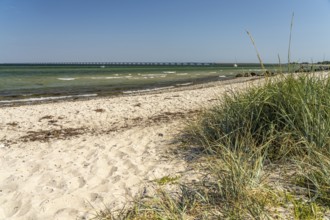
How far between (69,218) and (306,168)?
2694 mm

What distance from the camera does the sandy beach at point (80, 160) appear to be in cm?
328

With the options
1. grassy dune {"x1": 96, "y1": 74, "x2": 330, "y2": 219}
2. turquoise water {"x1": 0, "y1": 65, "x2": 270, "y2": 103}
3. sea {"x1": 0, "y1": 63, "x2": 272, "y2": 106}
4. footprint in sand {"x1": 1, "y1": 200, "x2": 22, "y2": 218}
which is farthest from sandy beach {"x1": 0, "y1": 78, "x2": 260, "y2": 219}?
sea {"x1": 0, "y1": 63, "x2": 272, "y2": 106}

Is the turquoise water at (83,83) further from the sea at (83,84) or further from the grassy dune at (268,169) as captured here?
the grassy dune at (268,169)

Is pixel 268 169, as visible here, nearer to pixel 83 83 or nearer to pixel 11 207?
pixel 11 207

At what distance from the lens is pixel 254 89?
4.71m

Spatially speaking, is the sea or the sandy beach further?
the sea

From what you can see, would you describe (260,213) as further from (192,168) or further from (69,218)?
(69,218)

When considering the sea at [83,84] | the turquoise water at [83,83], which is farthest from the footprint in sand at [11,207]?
the sea at [83,84]

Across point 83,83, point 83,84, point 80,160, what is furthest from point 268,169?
point 83,83

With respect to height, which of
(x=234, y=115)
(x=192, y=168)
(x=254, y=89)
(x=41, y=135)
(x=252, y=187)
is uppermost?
(x=254, y=89)

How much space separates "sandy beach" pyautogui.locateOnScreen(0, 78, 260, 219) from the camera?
3.28 meters

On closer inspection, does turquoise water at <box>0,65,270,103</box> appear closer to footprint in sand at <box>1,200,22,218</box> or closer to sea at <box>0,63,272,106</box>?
sea at <box>0,63,272,106</box>

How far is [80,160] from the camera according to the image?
15.7 ft

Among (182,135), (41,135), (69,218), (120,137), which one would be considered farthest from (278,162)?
(41,135)
